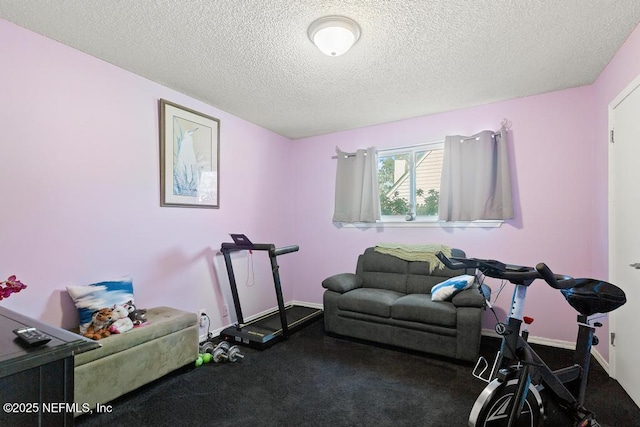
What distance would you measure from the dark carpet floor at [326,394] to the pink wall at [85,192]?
2.83ft

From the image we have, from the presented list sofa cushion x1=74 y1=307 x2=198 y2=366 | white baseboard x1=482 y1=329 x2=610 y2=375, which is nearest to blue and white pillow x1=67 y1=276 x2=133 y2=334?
sofa cushion x1=74 y1=307 x2=198 y2=366

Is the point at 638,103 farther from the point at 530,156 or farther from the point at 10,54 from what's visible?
the point at 10,54

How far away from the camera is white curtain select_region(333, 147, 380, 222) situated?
391cm

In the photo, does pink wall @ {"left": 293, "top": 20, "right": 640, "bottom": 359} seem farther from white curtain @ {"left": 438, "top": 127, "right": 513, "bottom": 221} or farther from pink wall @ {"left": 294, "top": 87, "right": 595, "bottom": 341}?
white curtain @ {"left": 438, "top": 127, "right": 513, "bottom": 221}

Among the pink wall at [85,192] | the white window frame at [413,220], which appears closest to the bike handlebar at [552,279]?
the white window frame at [413,220]

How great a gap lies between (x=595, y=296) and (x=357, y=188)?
273 cm

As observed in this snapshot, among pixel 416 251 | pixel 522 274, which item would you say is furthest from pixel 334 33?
pixel 416 251

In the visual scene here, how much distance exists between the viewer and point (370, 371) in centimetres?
253

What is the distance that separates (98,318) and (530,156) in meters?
4.03

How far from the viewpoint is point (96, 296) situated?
2217mm

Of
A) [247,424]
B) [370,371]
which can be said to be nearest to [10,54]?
[247,424]

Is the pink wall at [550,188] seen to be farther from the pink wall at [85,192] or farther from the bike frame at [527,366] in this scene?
the pink wall at [85,192]

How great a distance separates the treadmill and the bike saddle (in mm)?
2344

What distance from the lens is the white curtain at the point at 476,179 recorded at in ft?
10.4
